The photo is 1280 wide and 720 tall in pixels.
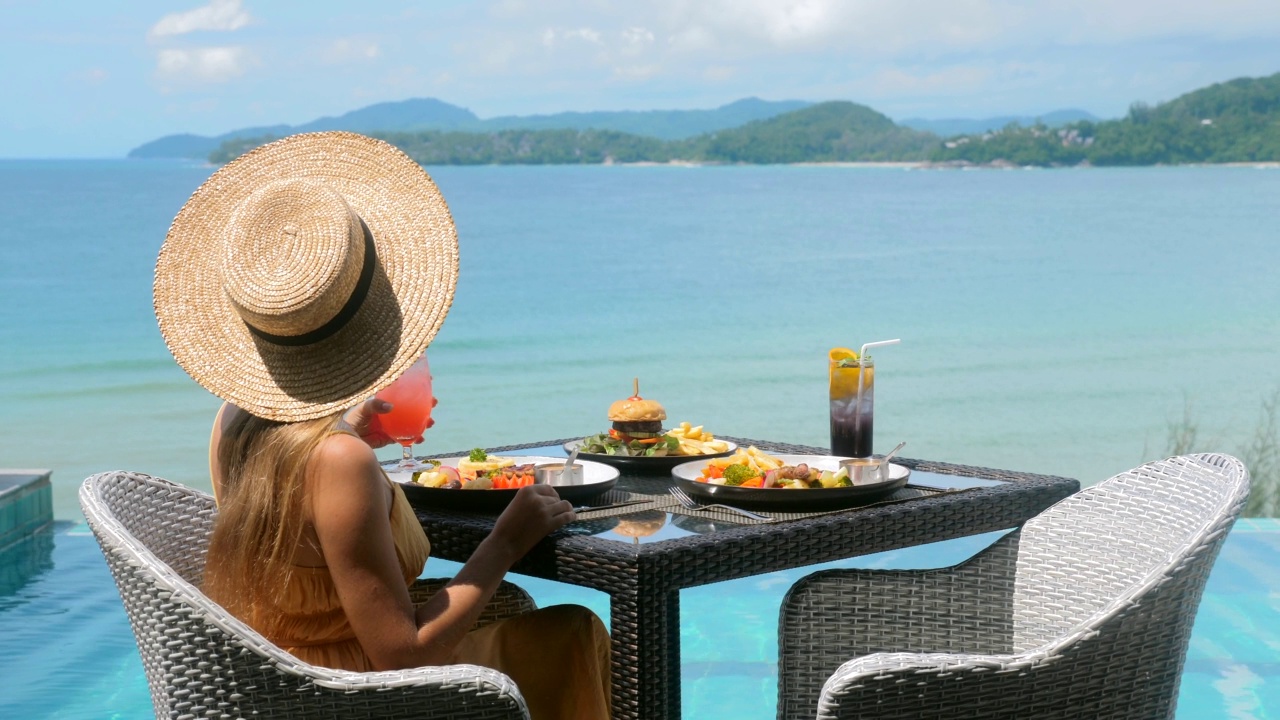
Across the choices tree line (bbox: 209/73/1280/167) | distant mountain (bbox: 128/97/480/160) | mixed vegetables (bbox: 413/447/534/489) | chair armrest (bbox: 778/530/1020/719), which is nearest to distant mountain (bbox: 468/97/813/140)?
tree line (bbox: 209/73/1280/167)

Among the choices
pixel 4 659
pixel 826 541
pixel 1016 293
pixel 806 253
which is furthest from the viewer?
pixel 806 253

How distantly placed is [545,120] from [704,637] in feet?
141

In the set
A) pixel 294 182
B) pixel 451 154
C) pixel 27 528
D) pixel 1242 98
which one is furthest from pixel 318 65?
pixel 294 182

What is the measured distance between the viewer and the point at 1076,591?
2074 mm

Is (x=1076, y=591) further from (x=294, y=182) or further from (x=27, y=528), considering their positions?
(x=27, y=528)

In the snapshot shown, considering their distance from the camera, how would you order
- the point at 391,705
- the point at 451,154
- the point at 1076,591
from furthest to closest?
the point at 451,154 < the point at 1076,591 < the point at 391,705

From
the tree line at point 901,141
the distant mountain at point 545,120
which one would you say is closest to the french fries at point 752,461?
the tree line at point 901,141

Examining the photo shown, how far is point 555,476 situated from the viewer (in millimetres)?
2039

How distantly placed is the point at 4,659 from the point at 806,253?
22.4 metres

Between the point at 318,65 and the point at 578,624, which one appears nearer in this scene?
the point at 578,624

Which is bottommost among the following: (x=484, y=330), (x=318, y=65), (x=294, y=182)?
(x=484, y=330)

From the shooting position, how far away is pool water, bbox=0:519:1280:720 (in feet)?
12.4

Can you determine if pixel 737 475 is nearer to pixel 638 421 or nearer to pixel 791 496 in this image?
pixel 791 496

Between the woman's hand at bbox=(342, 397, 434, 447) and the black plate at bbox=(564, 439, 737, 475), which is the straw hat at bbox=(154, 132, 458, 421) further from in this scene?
the black plate at bbox=(564, 439, 737, 475)
